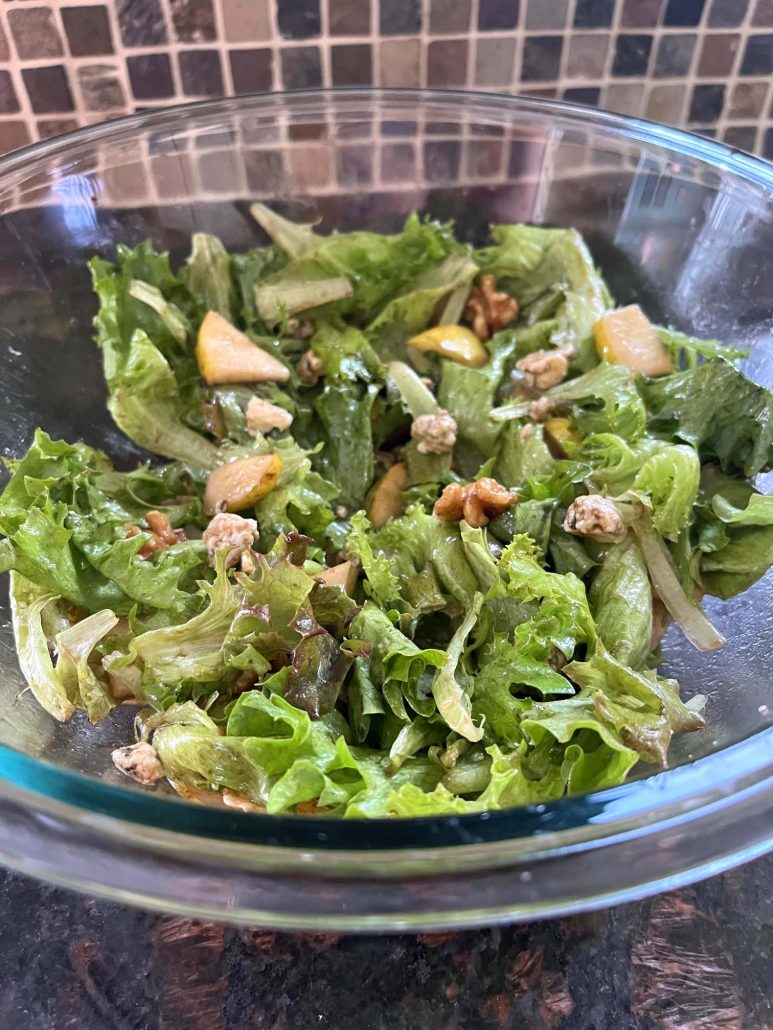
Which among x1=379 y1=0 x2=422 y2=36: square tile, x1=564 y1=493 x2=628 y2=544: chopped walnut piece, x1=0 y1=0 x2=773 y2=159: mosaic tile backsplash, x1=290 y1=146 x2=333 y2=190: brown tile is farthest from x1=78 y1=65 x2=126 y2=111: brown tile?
Answer: x1=564 y1=493 x2=628 y2=544: chopped walnut piece

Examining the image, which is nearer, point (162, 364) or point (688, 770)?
point (688, 770)

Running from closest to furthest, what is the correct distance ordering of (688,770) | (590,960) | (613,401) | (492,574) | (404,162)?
(688,770) → (590,960) → (492,574) → (613,401) → (404,162)

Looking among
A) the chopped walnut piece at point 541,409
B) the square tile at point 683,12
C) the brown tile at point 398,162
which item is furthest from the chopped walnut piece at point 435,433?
the square tile at point 683,12

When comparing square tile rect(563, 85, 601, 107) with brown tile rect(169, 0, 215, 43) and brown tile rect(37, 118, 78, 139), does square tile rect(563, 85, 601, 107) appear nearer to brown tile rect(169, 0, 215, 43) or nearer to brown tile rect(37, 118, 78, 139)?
brown tile rect(169, 0, 215, 43)

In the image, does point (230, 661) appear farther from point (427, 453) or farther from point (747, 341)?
point (747, 341)

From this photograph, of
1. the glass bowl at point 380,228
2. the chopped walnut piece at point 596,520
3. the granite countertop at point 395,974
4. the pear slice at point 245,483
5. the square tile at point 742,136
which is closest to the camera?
the glass bowl at point 380,228

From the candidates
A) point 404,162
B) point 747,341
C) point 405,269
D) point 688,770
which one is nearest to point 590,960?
point 688,770

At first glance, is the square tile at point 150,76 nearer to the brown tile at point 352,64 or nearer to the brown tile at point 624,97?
the brown tile at point 352,64
